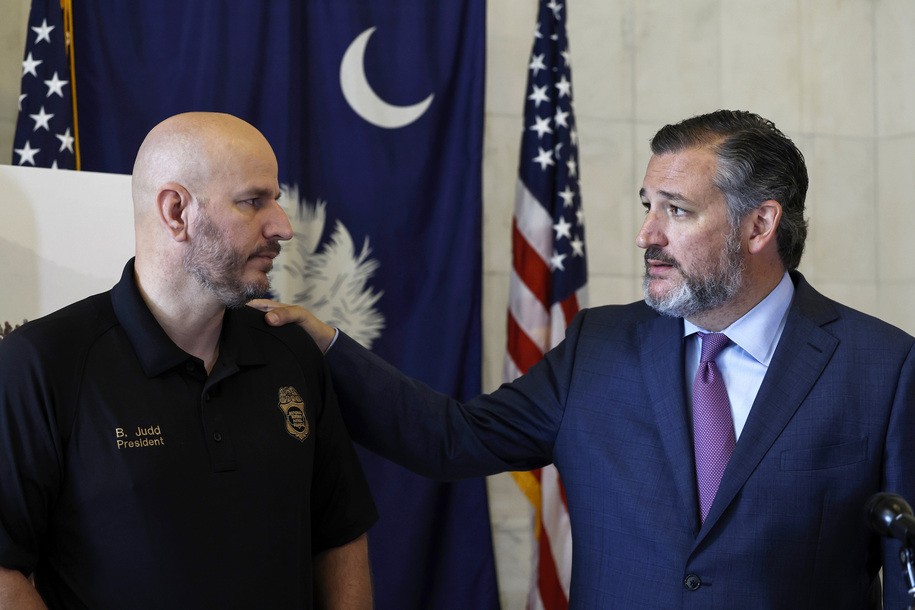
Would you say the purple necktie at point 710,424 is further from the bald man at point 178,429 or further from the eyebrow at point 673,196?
the bald man at point 178,429

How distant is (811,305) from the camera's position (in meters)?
2.52

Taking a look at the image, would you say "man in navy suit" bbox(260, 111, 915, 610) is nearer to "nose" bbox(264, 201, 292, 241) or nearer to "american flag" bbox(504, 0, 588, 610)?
"nose" bbox(264, 201, 292, 241)

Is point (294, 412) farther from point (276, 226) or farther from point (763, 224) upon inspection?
point (763, 224)

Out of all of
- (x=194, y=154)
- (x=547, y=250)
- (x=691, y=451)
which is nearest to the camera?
(x=194, y=154)

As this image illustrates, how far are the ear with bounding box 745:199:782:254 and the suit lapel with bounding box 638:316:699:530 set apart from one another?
0.89 ft

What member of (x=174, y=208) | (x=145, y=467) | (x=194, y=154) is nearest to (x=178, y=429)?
(x=145, y=467)

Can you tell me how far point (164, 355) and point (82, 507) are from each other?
12.7 inches

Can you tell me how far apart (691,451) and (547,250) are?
84.1 inches

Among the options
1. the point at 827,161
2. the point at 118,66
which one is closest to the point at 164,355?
the point at 118,66

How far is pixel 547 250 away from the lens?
14.5 feet

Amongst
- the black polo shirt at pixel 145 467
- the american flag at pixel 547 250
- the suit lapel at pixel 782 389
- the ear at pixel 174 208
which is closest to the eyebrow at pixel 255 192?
the ear at pixel 174 208

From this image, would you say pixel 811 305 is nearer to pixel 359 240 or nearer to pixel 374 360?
pixel 374 360

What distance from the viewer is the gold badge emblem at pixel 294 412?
7.04ft

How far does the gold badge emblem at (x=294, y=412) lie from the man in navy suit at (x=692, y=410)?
0.22 meters
